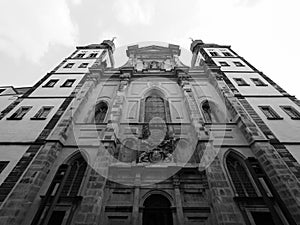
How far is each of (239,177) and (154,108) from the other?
8.08 m

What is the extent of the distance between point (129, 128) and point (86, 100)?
4980 millimetres

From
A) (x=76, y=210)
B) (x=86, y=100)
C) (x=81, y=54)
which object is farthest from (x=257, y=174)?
(x=81, y=54)

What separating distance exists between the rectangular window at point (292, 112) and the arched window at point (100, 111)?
45.6 ft

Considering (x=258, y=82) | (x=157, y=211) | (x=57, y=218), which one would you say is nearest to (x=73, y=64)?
(x=57, y=218)

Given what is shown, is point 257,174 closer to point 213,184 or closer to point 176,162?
point 213,184

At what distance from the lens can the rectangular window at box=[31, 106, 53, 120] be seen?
12.5m

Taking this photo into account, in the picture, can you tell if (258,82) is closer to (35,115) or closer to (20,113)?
(35,115)

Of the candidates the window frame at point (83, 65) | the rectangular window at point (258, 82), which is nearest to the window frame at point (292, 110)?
the rectangular window at point (258, 82)

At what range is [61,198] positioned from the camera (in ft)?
28.2

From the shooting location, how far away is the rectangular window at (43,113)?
12483mm

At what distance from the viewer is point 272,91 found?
15.3 m

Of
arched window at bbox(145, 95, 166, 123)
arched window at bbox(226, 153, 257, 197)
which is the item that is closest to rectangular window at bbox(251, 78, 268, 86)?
arched window at bbox(145, 95, 166, 123)

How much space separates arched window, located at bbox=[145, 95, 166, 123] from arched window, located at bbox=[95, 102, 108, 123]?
3.49 m

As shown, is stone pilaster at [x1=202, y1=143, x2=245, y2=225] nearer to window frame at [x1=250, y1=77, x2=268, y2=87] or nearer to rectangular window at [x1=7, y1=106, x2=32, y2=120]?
window frame at [x1=250, y1=77, x2=268, y2=87]
